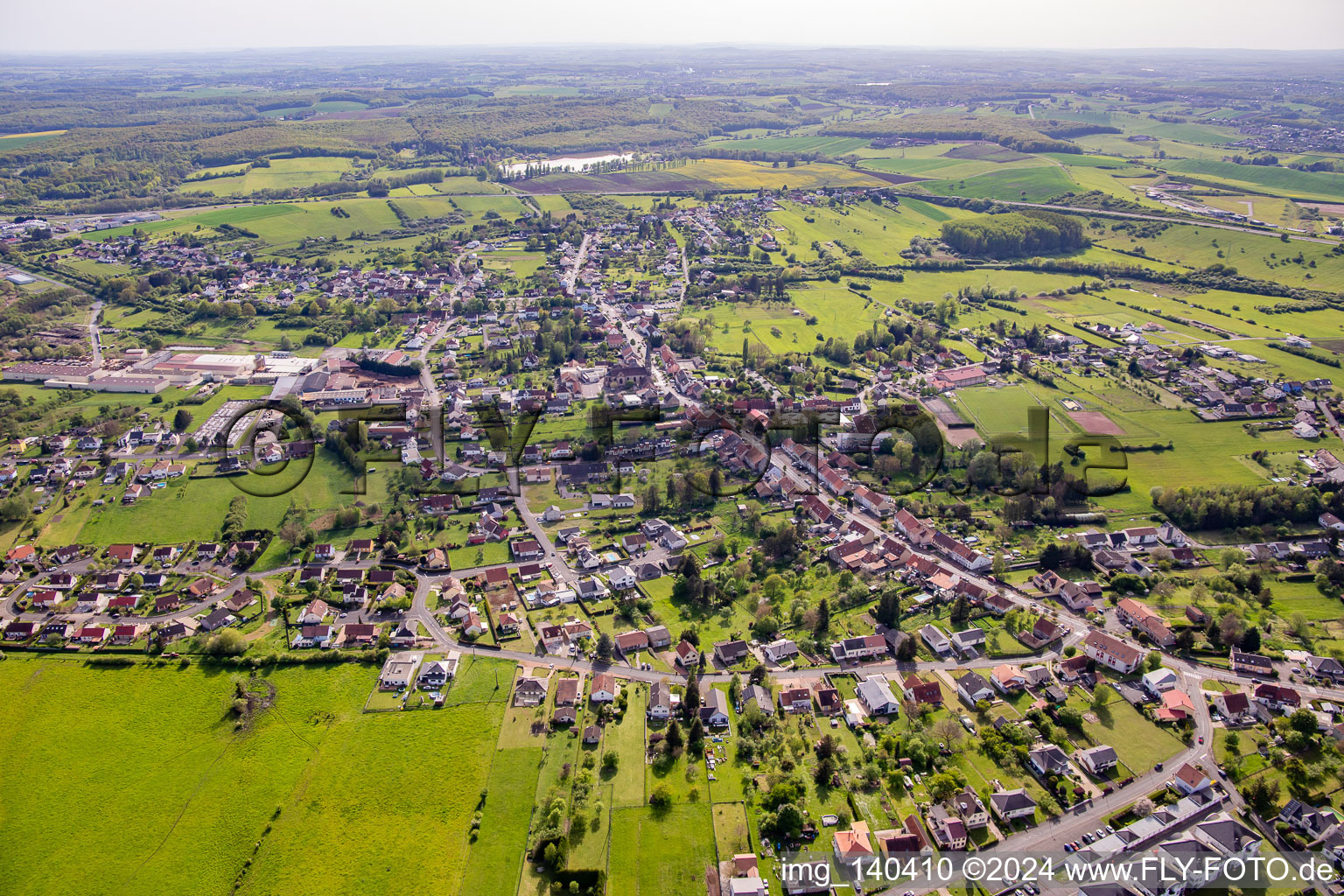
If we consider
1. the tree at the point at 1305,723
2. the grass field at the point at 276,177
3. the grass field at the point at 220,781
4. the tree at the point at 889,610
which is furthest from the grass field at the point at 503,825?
the grass field at the point at 276,177

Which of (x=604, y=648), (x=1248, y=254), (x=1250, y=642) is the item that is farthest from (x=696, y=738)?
(x=1248, y=254)

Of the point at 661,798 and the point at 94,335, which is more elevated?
the point at 94,335

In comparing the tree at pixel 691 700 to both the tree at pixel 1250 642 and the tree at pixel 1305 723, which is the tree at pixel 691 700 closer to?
the tree at pixel 1305 723

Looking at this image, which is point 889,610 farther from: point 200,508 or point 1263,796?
point 200,508

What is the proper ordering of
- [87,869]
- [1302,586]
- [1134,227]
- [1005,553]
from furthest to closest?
[1134,227] < [1005,553] < [1302,586] < [87,869]

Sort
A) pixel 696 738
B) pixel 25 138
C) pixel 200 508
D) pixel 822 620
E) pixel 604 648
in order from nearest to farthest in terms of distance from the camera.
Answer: pixel 696 738 → pixel 604 648 → pixel 822 620 → pixel 200 508 → pixel 25 138

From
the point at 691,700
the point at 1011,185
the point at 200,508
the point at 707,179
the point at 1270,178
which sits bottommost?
the point at 691,700

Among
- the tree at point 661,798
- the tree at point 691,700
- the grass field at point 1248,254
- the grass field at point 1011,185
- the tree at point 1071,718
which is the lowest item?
the tree at point 661,798

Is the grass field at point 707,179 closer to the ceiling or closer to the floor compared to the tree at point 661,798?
closer to the ceiling

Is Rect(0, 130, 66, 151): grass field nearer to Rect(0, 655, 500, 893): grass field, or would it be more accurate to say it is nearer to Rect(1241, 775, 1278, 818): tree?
Rect(0, 655, 500, 893): grass field

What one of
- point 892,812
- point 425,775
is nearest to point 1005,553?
point 892,812

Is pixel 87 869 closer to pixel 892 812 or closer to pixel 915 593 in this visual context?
pixel 892 812
